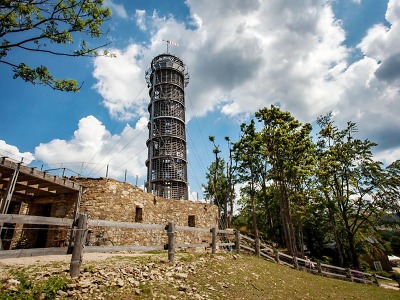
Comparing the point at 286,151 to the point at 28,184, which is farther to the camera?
the point at 286,151

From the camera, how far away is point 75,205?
13.0 metres

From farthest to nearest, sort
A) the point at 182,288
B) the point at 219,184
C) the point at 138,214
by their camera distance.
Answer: the point at 219,184 < the point at 138,214 < the point at 182,288

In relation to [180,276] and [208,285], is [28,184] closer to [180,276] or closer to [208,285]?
[180,276]

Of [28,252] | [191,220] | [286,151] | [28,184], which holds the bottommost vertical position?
[28,252]

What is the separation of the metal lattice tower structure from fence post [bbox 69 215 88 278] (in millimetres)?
19421

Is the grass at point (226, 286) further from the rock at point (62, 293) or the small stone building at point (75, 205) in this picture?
the small stone building at point (75, 205)

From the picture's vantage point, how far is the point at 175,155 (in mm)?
28219

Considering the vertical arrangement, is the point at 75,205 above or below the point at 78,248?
above

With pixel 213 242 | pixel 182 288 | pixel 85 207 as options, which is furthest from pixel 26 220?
pixel 85 207

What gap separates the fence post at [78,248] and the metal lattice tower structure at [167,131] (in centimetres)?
1942

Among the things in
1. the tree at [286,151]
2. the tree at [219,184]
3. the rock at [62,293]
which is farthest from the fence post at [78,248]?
the tree at [219,184]

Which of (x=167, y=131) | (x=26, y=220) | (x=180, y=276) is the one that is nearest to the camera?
(x=26, y=220)

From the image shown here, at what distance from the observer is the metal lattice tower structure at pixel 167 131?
27.3 meters

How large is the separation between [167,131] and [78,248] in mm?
24718
